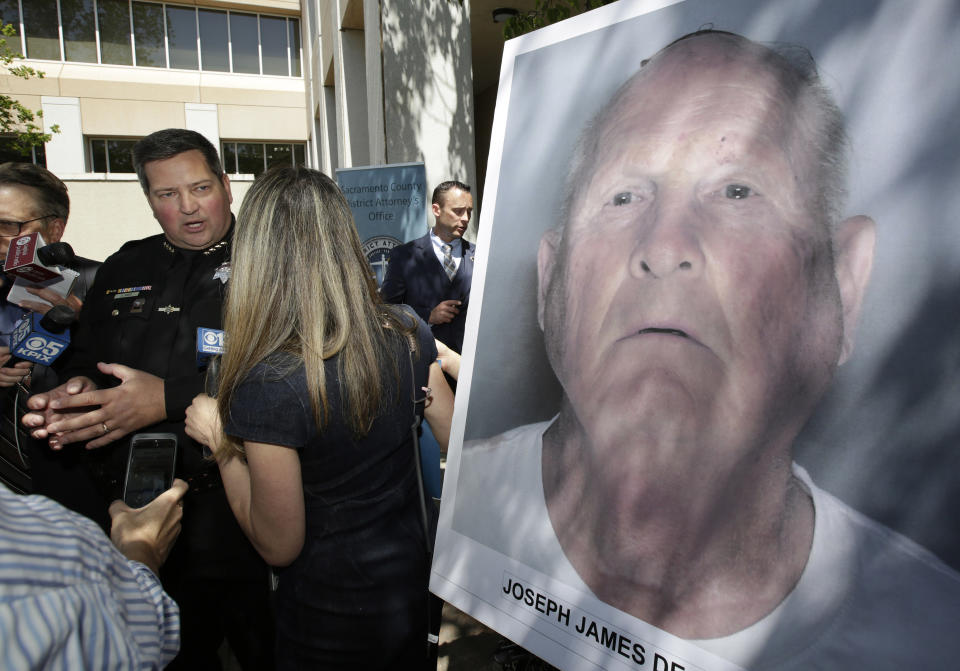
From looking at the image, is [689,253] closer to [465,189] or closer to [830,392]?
[830,392]

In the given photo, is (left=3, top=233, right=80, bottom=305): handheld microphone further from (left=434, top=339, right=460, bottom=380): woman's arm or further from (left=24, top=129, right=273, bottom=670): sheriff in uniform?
(left=434, top=339, right=460, bottom=380): woman's arm

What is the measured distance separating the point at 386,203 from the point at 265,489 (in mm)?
3989

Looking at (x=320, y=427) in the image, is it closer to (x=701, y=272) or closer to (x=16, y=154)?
(x=701, y=272)

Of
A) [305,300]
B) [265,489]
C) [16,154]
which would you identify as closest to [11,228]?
[305,300]

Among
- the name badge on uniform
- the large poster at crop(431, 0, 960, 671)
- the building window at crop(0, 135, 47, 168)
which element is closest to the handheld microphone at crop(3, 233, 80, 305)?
the name badge on uniform

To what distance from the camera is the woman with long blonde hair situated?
1240 mm

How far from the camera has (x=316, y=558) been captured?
1372 mm

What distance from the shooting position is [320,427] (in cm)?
125

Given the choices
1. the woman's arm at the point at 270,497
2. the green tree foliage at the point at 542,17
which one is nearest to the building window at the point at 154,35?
the green tree foliage at the point at 542,17

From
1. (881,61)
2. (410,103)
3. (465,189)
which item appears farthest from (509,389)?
(410,103)

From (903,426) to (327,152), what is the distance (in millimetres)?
13273

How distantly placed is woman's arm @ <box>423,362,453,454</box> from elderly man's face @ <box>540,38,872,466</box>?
51cm

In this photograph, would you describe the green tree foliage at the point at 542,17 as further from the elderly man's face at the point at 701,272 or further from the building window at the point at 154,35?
the building window at the point at 154,35

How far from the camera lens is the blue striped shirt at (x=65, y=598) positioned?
0.54m
